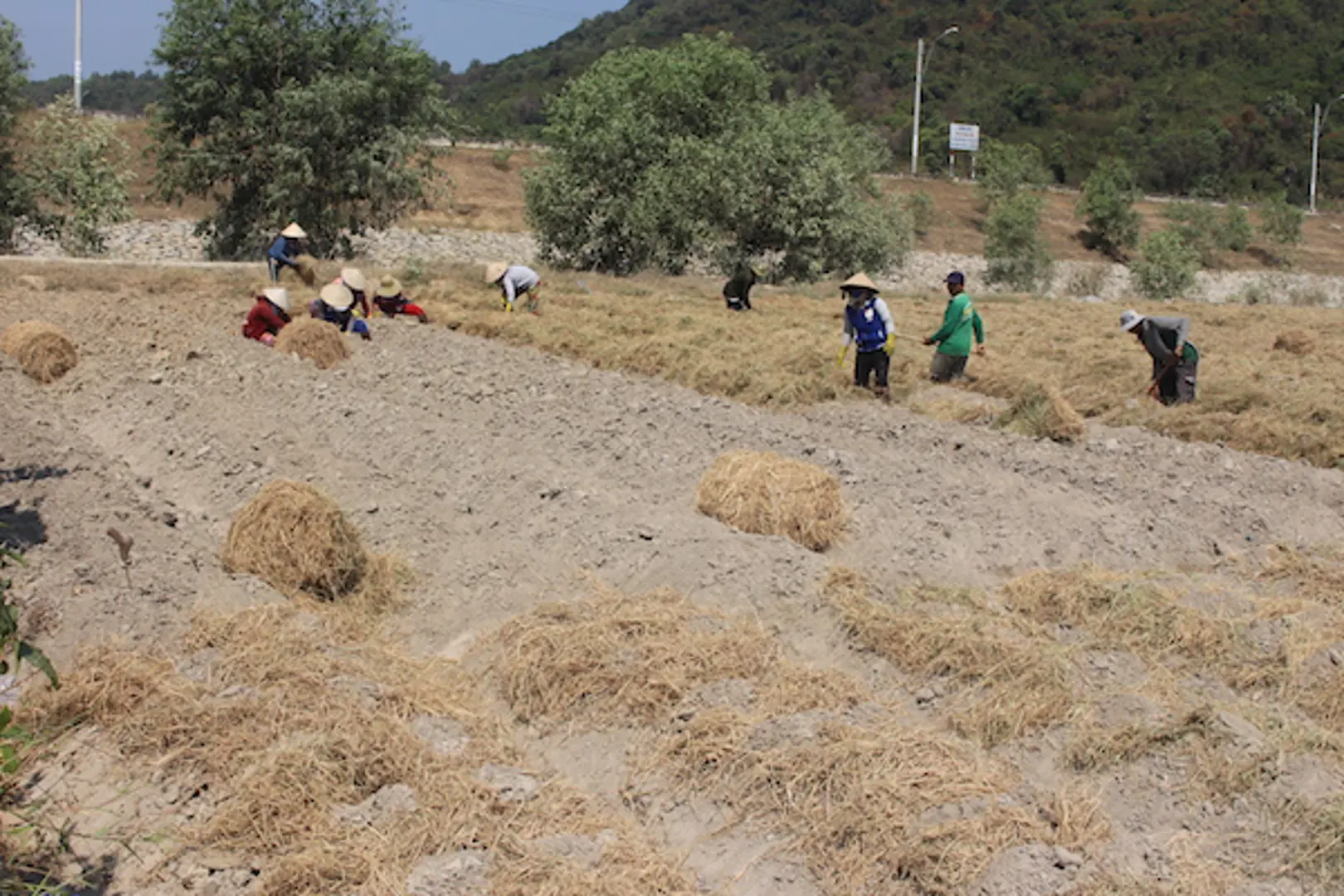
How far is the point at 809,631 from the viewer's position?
22.2ft

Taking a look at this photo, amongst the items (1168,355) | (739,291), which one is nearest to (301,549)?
(1168,355)

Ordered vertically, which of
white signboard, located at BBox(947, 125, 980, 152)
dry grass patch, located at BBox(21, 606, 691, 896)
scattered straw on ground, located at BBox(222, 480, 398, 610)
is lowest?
dry grass patch, located at BBox(21, 606, 691, 896)

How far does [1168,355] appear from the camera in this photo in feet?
41.7

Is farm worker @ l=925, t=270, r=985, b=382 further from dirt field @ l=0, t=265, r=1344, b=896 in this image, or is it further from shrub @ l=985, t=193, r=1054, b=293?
shrub @ l=985, t=193, r=1054, b=293

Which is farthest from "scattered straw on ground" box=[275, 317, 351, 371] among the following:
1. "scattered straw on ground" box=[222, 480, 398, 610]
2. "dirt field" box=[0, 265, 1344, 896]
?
"scattered straw on ground" box=[222, 480, 398, 610]

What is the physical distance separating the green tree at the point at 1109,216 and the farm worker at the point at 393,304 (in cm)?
4427

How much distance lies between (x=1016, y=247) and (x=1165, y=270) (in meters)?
10.2

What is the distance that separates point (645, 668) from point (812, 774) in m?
1.23

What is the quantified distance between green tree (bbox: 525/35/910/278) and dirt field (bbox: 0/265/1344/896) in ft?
56.8

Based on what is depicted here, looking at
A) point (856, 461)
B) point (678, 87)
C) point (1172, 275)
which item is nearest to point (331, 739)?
point (856, 461)

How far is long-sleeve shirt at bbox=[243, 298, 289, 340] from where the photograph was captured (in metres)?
14.4

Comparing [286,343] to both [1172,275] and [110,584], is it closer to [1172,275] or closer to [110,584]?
[110,584]

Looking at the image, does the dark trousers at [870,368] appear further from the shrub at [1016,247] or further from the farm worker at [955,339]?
the shrub at [1016,247]

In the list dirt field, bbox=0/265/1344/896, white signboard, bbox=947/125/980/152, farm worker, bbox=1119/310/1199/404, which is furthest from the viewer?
white signboard, bbox=947/125/980/152
